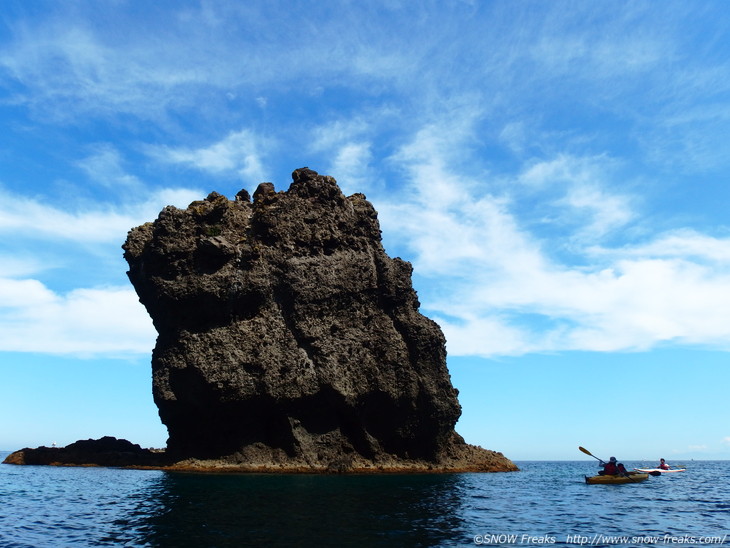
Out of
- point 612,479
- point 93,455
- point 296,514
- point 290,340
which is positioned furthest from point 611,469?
point 93,455

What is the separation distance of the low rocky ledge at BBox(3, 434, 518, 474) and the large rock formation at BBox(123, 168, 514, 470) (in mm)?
327

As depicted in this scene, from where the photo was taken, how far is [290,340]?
2349 inches

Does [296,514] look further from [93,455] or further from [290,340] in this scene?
[93,455]

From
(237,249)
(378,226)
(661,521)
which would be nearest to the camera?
(661,521)

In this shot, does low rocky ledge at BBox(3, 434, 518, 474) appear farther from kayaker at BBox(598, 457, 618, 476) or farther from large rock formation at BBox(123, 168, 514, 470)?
kayaker at BBox(598, 457, 618, 476)

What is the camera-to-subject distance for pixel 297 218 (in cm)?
6469

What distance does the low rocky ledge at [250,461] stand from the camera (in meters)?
56.0

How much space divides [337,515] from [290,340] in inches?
1330

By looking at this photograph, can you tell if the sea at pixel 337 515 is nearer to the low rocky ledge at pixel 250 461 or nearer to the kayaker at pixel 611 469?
the kayaker at pixel 611 469

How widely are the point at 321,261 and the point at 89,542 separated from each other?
147ft

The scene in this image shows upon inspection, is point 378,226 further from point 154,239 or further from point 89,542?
point 89,542

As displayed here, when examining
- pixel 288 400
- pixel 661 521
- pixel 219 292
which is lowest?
pixel 661 521

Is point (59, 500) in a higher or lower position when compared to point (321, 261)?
lower

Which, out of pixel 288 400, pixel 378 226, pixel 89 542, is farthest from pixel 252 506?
pixel 378 226
